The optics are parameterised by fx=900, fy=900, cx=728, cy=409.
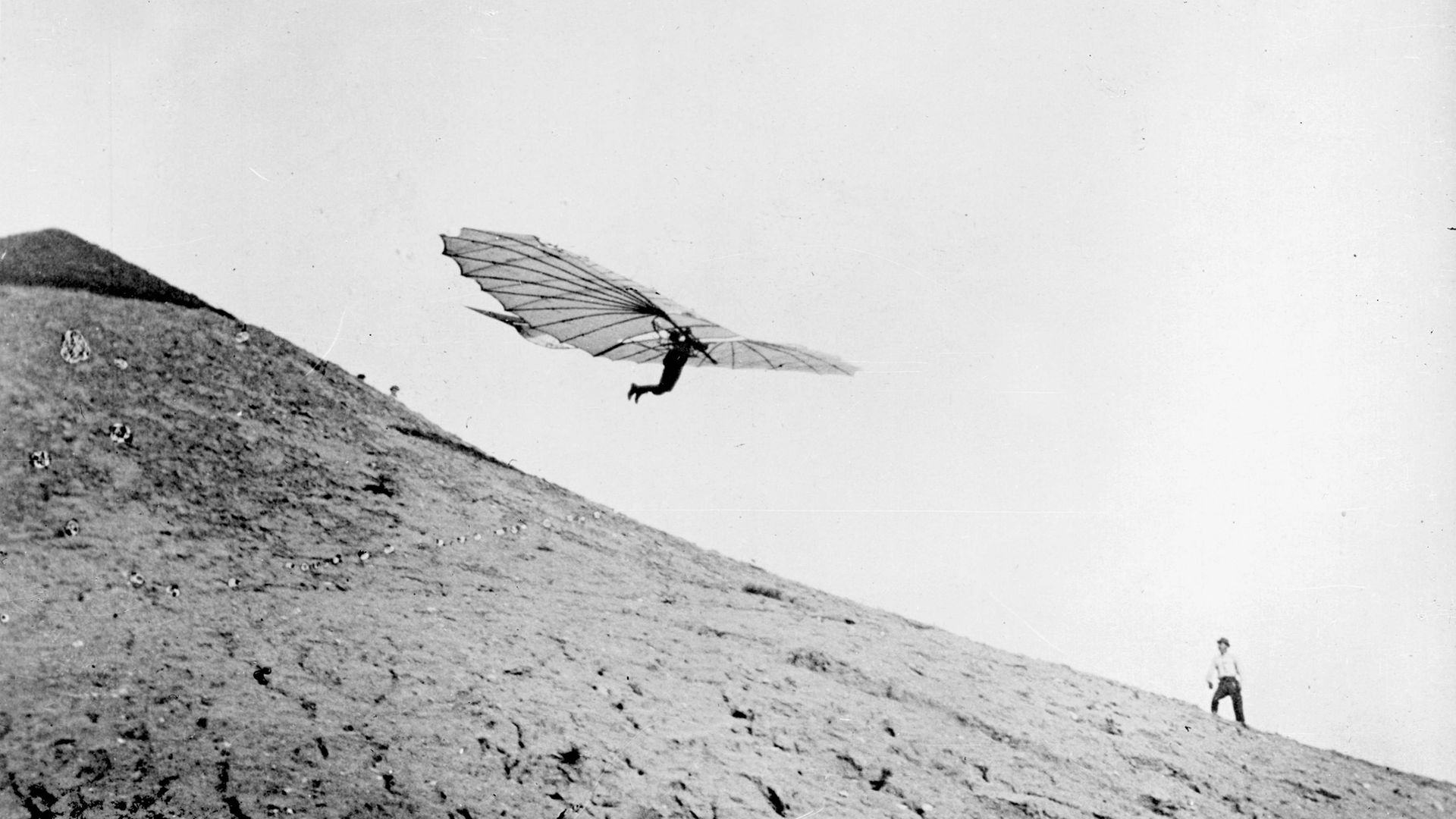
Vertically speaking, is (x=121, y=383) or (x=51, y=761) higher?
(x=121, y=383)

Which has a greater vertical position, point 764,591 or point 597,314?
point 597,314

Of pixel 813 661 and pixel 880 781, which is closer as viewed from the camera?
pixel 880 781

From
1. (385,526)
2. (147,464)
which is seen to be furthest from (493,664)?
(147,464)

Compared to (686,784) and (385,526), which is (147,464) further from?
(686,784)

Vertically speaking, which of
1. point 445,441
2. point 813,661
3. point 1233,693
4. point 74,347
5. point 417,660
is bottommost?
point 417,660

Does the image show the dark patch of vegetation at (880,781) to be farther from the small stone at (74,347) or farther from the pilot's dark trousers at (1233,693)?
A: the small stone at (74,347)

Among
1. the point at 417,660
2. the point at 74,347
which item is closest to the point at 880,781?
the point at 417,660

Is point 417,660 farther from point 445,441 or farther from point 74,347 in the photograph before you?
point 74,347

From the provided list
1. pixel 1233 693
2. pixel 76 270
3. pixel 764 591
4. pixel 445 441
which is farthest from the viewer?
pixel 76 270
